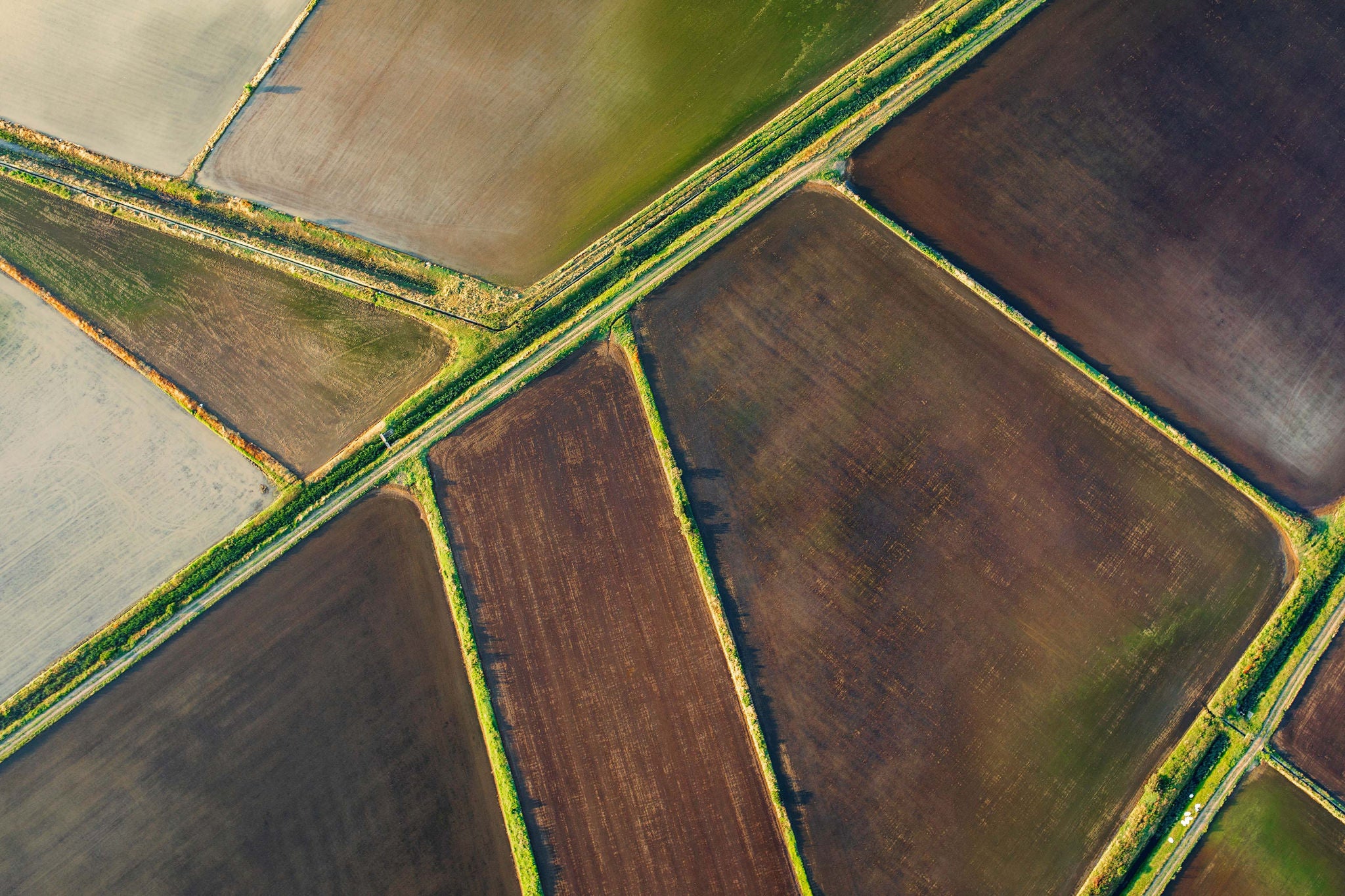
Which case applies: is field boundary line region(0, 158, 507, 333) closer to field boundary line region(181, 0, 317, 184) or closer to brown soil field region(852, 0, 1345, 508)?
field boundary line region(181, 0, 317, 184)

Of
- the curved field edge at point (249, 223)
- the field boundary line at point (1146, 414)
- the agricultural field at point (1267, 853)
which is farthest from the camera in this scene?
the curved field edge at point (249, 223)

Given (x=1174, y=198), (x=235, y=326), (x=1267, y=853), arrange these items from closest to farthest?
1. (x=1267, y=853)
2. (x=235, y=326)
3. (x=1174, y=198)

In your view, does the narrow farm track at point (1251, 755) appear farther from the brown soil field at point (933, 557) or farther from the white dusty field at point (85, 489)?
the white dusty field at point (85, 489)

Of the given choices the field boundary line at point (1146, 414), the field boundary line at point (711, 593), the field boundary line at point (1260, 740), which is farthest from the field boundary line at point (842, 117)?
the field boundary line at point (1260, 740)

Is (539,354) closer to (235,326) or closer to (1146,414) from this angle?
(235,326)

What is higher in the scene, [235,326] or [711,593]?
[235,326]

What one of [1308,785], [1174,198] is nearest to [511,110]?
[1174,198]

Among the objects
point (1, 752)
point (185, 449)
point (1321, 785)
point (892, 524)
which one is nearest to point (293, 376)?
point (185, 449)

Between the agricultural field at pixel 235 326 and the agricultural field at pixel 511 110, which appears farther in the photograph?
the agricultural field at pixel 511 110
